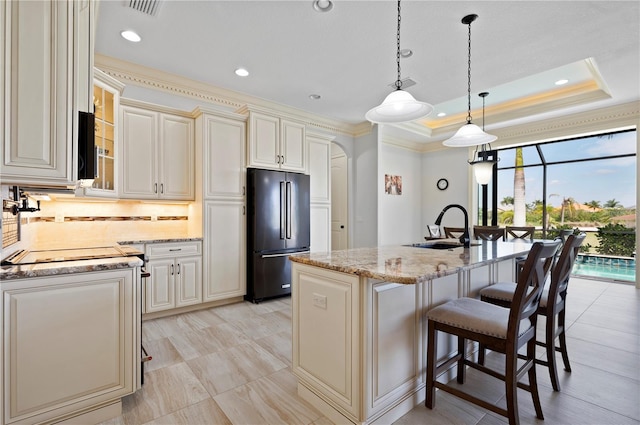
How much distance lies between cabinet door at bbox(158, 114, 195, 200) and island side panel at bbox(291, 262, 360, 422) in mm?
2440

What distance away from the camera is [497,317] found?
5.27 ft

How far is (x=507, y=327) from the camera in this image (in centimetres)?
151

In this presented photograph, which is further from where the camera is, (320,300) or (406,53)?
(406,53)

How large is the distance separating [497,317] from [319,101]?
387 centimetres

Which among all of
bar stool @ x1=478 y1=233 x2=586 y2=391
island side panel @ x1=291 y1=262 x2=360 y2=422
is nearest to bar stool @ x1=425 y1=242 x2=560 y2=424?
bar stool @ x1=478 y1=233 x2=586 y2=391

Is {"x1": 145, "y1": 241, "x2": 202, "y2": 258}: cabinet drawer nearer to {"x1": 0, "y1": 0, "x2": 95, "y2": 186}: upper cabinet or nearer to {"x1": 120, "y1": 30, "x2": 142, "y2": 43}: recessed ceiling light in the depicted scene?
{"x1": 0, "y1": 0, "x2": 95, "y2": 186}: upper cabinet

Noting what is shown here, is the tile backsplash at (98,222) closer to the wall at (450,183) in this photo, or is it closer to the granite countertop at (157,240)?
the granite countertop at (157,240)

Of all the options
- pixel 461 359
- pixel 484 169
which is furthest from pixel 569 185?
pixel 461 359

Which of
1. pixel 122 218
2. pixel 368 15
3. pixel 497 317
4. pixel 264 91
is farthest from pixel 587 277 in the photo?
pixel 122 218

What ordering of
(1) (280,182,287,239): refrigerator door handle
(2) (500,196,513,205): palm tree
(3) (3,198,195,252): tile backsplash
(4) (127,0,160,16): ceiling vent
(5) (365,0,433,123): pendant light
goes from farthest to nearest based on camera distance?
(2) (500,196,513,205): palm tree → (1) (280,182,287,239): refrigerator door handle → (3) (3,198,195,252): tile backsplash → (4) (127,0,160,16): ceiling vent → (5) (365,0,433,123): pendant light

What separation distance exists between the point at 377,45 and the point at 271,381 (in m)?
3.17

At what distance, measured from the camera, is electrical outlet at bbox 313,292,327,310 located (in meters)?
1.68

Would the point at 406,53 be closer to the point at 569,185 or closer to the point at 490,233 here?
the point at 490,233

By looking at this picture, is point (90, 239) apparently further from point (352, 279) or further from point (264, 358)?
point (352, 279)
